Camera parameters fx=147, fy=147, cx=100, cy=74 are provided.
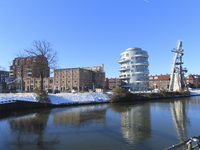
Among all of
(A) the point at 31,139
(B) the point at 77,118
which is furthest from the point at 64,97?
(A) the point at 31,139

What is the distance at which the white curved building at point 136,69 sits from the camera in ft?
290

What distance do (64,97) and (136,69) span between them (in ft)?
202

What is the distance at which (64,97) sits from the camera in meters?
36.5

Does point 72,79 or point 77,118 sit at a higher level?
point 72,79

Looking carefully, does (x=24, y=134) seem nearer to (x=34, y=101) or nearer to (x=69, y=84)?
(x=34, y=101)

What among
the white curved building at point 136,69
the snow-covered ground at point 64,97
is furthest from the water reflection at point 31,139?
the white curved building at point 136,69

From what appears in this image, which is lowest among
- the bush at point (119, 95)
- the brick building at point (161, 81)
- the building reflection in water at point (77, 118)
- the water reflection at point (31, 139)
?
the building reflection in water at point (77, 118)

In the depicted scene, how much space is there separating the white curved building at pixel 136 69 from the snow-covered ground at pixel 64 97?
158 feet

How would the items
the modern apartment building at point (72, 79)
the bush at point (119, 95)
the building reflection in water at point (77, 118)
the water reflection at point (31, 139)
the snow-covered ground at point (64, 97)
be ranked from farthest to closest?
1. the modern apartment building at point (72, 79)
2. the bush at point (119, 95)
3. the snow-covered ground at point (64, 97)
4. the building reflection in water at point (77, 118)
5. the water reflection at point (31, 139)

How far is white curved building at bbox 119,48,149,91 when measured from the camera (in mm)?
88281

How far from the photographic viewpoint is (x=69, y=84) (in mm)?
81750

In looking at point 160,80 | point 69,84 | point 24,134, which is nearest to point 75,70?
point 69,84

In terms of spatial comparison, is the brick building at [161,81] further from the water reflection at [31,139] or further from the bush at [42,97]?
the water reflection at [31,139]

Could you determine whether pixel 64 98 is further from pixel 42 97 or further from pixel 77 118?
pixel 77 118
